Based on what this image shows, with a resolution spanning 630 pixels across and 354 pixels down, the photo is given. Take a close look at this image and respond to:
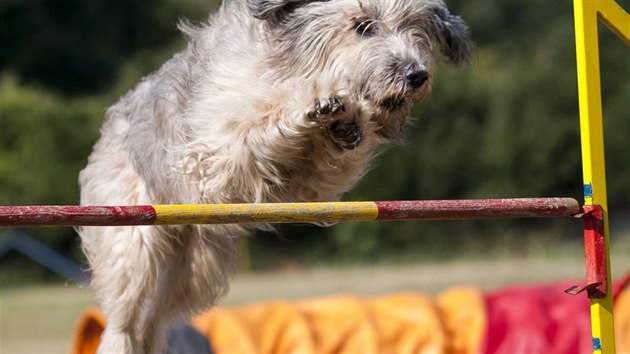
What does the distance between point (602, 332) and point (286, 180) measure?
1.35m

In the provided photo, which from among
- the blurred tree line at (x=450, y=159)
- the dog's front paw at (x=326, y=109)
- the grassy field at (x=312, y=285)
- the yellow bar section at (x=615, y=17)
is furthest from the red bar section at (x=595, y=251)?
the blurred tree line at (x=450, y=159)

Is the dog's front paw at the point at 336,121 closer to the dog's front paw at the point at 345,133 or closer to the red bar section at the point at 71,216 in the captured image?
the dog's front paw at the point at 345,133

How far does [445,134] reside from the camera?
1717 cm

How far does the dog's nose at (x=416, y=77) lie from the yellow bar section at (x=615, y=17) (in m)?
0.67

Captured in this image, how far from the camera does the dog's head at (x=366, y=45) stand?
148 inches

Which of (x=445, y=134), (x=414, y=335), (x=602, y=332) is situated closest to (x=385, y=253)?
(x=445, y=134)

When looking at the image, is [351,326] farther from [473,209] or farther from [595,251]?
[473,209]

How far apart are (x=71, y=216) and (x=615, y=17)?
214 centimetres

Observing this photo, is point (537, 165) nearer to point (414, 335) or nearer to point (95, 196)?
point (414, 335)

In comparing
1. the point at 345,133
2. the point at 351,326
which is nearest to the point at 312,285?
the point at 351,326

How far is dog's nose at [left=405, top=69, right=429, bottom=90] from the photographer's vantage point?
3.72 metres

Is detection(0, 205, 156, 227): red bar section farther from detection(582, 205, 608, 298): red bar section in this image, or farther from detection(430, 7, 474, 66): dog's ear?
detection(430, 7, 474, 66): dog's ear

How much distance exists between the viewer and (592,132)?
3.59 meters

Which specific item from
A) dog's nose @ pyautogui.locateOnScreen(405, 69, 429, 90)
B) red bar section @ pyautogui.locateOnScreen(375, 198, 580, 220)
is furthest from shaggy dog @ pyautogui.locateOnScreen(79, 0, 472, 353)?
red bar section @ pyautogui.locateOnScreen(375, 198, 580, 220)
